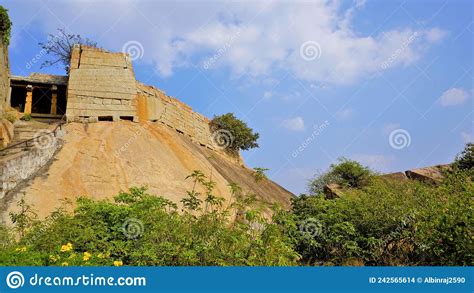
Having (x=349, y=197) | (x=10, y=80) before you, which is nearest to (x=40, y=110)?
(x=10, y=80)

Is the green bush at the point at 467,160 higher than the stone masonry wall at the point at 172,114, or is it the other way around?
the stone masonry wall at the point at 172,114

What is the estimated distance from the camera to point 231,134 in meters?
27.6

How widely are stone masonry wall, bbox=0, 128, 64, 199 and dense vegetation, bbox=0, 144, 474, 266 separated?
415 cm

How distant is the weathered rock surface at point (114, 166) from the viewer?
534 inches

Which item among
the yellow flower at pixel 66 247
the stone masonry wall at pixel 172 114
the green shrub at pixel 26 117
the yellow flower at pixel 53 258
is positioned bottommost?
the yellow flower at pixel 53 258

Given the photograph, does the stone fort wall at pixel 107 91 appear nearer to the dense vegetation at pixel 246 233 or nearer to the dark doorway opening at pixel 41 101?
the dark doorway opening at pixel 41 101

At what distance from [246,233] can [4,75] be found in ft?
54.2

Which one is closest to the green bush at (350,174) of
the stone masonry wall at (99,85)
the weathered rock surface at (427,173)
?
the weathered rock surface at (427,173)

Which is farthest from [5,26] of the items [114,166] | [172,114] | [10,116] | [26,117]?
[114,166]

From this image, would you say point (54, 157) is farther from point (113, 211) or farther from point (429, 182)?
point (429, 182)

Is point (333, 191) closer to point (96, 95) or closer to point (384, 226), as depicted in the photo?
point (384, 226)

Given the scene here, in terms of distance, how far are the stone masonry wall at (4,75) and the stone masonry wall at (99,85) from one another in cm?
281

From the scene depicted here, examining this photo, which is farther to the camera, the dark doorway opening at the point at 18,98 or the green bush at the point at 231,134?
the green bush at the point at 231,134

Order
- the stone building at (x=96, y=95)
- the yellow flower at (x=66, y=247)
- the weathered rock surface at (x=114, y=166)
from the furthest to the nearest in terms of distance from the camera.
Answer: the stone building at (x=96, y=95)
the weathered rock surface at (x=114, y=166)
the yellow flower at (x=66, y=247)
